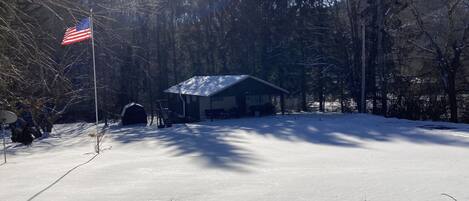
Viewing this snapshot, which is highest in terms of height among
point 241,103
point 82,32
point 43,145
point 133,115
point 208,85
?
point 82,32

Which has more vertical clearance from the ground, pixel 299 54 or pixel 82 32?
pixel 299 54

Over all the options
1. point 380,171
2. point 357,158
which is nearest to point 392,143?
point 357,158

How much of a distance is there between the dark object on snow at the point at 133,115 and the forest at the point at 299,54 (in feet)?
5.19

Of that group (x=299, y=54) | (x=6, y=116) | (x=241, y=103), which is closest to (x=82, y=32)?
(x=6, y=116)

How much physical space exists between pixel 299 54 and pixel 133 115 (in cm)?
1899

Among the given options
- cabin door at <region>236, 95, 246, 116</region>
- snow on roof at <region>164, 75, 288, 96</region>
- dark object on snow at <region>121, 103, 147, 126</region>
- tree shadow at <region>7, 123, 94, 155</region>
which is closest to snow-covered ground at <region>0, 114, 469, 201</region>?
tree shadow at <region>7, 123, 94, 155</region>

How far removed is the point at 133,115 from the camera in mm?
35219

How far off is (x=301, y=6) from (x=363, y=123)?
22.9m

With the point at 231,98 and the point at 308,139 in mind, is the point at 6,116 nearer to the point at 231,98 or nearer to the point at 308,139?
the point at 308,139

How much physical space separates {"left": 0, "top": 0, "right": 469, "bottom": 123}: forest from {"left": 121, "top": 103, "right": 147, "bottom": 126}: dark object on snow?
1.58 metres

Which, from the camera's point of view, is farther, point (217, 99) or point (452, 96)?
point (217, 99)

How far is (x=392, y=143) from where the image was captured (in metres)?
16.3

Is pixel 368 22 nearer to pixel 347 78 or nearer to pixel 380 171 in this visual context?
pixel 347 78


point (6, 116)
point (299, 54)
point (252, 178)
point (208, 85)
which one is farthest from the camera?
point (299, 54)
